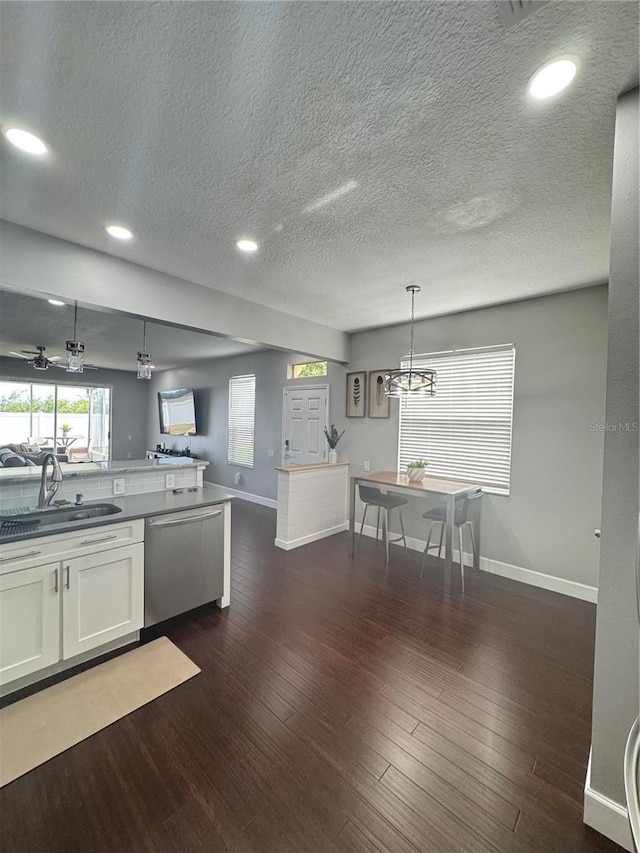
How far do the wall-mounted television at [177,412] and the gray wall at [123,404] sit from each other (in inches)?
45.9

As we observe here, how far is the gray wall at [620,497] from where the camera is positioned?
125 cm

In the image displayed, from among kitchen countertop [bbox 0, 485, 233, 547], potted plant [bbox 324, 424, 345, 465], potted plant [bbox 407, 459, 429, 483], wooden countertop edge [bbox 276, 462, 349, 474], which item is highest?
potted plant [bbox 324, 424, 345, 465]

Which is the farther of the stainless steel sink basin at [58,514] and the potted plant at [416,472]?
the potted plant at [416,472]

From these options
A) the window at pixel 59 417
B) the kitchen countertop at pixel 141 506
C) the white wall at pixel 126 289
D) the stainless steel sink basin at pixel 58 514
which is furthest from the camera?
the window at pixel 59 417

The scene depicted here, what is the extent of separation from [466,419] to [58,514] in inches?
152

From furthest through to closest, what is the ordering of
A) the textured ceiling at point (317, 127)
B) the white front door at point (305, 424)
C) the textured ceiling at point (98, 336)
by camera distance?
the white front door at point (305, 424) → the textured ceiling at point (98, 336) → the textured ceiling at point (317, 127)

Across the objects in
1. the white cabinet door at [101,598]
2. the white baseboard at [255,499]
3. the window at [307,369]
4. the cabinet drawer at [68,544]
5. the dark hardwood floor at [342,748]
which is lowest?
the dark hardwood floor at [342,748]

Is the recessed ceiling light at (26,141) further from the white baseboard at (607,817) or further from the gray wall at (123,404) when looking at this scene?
the gray wall at (123,404)

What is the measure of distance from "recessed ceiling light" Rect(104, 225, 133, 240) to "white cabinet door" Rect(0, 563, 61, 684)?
6.90 ft

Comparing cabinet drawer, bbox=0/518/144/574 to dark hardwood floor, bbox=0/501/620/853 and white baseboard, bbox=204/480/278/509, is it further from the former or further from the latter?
white baseboard, bbox=204/480/278/509

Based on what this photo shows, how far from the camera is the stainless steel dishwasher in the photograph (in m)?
2.41

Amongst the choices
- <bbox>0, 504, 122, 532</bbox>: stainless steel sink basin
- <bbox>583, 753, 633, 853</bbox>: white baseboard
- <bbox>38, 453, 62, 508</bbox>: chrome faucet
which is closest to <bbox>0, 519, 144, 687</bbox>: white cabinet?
<bbox>0, 504, 122, 532</bbox>: stainless steel sink basin

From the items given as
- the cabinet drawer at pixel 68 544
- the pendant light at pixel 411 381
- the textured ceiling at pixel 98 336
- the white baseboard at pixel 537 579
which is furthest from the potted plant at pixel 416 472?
the textured ceiling at pixel 98 336

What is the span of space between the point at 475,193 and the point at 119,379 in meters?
9.52
